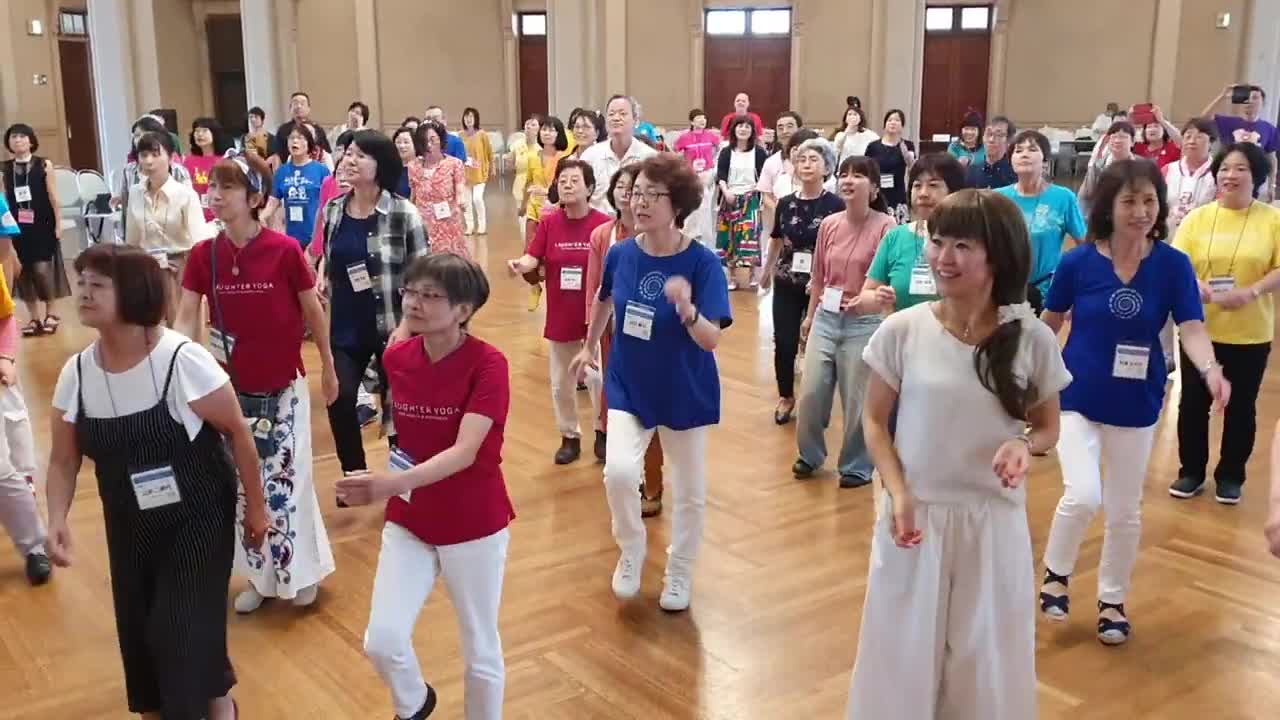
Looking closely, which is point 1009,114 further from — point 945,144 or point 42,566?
point 42,566

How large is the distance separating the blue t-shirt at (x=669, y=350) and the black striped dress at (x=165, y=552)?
5.39 feet

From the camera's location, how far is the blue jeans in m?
6.09

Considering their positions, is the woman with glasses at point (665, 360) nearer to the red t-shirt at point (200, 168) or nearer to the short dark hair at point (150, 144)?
the short dark hair at point (150, 144)

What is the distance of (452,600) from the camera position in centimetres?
317

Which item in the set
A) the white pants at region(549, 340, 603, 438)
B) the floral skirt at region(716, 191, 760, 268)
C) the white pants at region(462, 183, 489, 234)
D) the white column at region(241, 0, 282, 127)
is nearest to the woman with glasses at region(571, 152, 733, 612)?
the white pants at region(549, 340, 603, 438)

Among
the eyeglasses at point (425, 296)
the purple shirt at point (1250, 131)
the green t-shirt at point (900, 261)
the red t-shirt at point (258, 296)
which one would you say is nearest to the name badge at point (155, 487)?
the eyeglasses at point (425, 296)

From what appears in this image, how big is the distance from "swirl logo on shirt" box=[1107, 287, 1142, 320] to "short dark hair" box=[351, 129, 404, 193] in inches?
121

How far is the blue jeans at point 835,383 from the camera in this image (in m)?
6.09

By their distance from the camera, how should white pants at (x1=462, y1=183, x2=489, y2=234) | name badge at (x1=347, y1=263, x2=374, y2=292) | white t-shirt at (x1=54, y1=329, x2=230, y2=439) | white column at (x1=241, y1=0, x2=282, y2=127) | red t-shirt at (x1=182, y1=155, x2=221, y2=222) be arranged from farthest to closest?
white column at (x1=241, y1=0, x2=282, y2=127) < white pants at (x1=462, y1=183, x2=489, y2=234) < red t-shirt at (x1=182, y1=155, x2=221, y2=222) < name badge at (x1=347, y1=263, x2=374, y2=292) < white t-shirt at (x1=54, y1=329, x2=230, y2=439)

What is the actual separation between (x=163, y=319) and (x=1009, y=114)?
2207 cm

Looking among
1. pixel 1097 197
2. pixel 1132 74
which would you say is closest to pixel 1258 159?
pixel 1097 197

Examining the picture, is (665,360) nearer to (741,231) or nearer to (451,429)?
(451,429)

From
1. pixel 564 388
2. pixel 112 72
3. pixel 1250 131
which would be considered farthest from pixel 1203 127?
pixel 112 72

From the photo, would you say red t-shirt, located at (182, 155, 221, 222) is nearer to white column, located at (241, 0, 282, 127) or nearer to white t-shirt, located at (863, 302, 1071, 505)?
white column, located at (241, 0, 282, 127)
